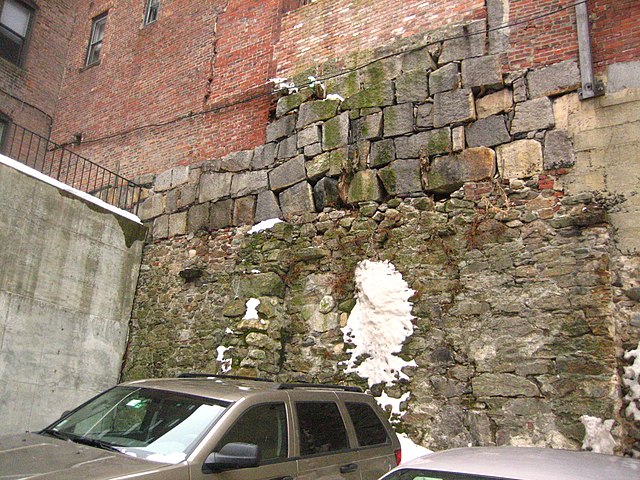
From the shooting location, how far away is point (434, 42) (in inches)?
309

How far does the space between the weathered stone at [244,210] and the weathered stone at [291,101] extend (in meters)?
1.52

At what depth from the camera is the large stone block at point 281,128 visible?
8.96 metres

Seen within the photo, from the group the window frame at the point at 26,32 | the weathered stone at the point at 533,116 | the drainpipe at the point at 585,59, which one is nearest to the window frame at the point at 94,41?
the window frame at the point at 26,32

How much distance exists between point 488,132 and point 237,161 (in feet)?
14.1

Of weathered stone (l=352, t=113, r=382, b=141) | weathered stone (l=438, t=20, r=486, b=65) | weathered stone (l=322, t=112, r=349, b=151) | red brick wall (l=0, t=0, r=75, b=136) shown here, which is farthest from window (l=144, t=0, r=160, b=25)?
weathered stone (l=438, t=20, r=486, b=65)

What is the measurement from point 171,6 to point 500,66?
26.4ft

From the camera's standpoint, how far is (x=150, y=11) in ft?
42.0

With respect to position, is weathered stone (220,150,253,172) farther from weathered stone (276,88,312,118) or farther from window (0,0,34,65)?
window (0,0,34,65)

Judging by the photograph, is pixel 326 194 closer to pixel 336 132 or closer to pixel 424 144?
pixel 336 132

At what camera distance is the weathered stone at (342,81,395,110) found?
7984 millimetres

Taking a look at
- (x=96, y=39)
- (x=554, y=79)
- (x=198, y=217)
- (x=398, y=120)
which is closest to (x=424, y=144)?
A: (x=398, y=120)

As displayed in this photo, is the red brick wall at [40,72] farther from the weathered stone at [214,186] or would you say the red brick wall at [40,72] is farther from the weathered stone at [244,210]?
the weathered stone at [244,210]

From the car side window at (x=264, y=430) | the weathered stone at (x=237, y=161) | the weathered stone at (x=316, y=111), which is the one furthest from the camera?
the weathered stone at (x=237, y=161)

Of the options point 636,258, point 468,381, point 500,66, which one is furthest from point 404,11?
point 468,381
